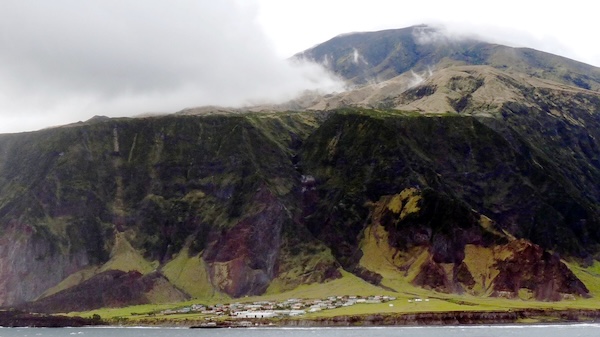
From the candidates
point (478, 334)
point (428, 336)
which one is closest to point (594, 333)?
point (478, 334)

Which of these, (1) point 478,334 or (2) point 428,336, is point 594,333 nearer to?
(1) point 478,334

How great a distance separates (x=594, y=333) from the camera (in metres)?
196

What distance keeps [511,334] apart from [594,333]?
19.3 metres

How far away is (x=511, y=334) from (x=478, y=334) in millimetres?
8187

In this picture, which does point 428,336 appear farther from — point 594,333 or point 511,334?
point 594,333

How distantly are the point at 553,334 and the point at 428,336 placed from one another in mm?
30314

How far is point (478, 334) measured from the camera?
19938 cm

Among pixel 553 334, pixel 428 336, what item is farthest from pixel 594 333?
pixel 428 336

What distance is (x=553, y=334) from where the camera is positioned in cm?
19850

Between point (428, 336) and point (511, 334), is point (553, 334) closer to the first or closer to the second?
point (511, 334)

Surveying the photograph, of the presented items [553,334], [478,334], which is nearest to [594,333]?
[553,334]

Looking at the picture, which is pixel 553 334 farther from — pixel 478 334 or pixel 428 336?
pixel 428 336

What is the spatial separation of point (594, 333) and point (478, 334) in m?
27.3

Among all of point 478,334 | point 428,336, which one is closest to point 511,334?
point 478,334
